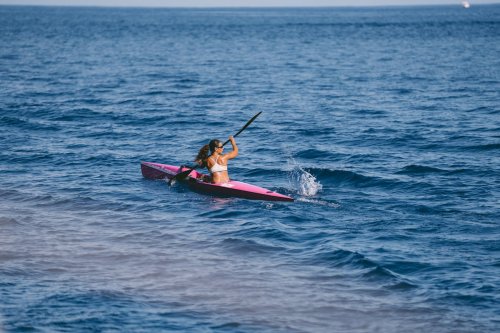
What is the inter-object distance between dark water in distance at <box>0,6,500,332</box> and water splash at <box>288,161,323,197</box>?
68 millimetres

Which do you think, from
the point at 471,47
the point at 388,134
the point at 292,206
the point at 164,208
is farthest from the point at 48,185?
the point at 471,47

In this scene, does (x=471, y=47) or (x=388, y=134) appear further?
(x=471, y=47)

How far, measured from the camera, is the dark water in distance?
12.5m

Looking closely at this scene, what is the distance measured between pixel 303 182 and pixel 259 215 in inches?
140

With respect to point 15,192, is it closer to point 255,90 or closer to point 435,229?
point 435,229

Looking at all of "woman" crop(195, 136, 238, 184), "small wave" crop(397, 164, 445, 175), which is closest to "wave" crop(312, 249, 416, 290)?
"woman" crop(195, 136, 238, 184)

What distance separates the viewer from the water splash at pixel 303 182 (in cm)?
2027

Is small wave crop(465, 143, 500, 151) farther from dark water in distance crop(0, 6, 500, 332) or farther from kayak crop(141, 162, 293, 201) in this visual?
kayak crop(141, 162, 293, 201)

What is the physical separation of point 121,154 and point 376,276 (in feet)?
45.6

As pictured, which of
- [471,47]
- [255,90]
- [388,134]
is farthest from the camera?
[471,47]

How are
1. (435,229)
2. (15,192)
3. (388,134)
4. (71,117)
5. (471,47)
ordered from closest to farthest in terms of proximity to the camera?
(435,229) < (15,192) < (388,134) < (71,117) < (471,47)

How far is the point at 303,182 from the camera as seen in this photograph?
21.3 m

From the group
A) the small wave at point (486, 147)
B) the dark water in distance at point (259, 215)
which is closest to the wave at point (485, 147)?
the small wave at point (486, 147)

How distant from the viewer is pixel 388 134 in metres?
28.4
